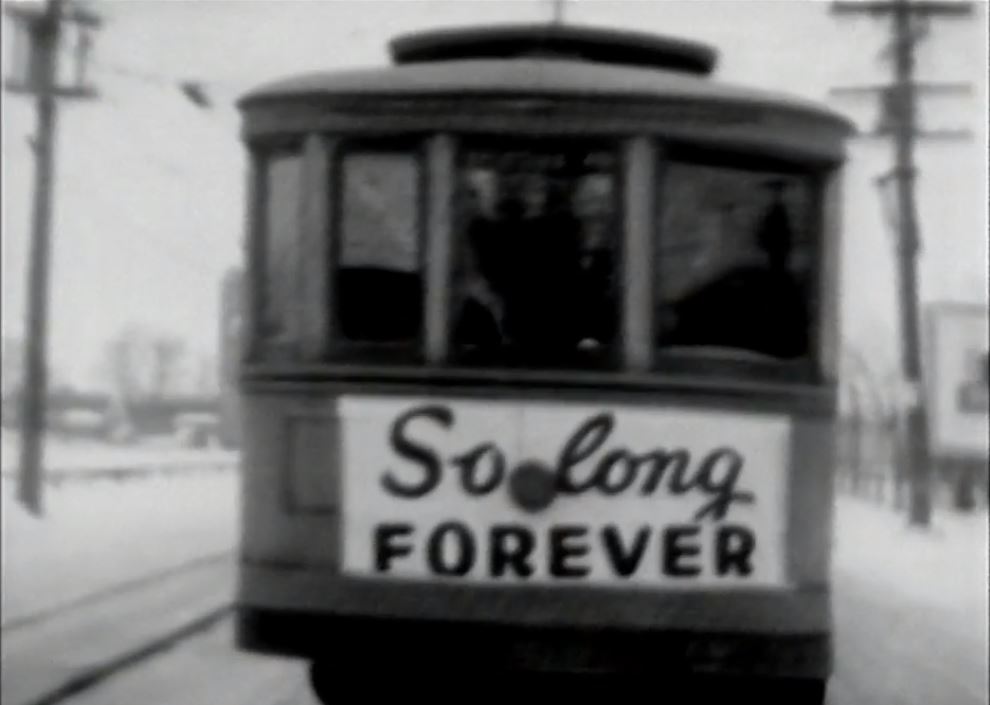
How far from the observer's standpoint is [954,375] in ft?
83.0

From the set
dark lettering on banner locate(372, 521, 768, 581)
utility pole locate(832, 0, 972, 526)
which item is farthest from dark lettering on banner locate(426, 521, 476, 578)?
utility pole locate(832, 0, 972, 526)

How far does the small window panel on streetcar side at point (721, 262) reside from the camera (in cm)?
656

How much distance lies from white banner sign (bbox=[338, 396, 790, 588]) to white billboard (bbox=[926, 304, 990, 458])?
18884 mm

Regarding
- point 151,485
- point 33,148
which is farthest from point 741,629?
point 151,485

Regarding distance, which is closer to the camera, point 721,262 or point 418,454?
point 418,454

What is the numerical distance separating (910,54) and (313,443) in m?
17.7

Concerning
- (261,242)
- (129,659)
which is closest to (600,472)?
(261,242)

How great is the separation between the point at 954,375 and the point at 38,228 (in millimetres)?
11092

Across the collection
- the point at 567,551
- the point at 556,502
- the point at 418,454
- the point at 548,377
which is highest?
the point at 548,377

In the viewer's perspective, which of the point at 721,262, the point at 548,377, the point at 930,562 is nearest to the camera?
the point at 548,377

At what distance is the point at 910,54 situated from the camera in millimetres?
23156

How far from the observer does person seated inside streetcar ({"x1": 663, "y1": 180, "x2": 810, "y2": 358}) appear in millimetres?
6574

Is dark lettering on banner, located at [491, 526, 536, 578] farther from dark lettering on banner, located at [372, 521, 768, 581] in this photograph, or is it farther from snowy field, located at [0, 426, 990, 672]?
snowy field, located at [0, 426, 990, 672]

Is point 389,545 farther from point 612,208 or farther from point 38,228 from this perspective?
point 38,228
